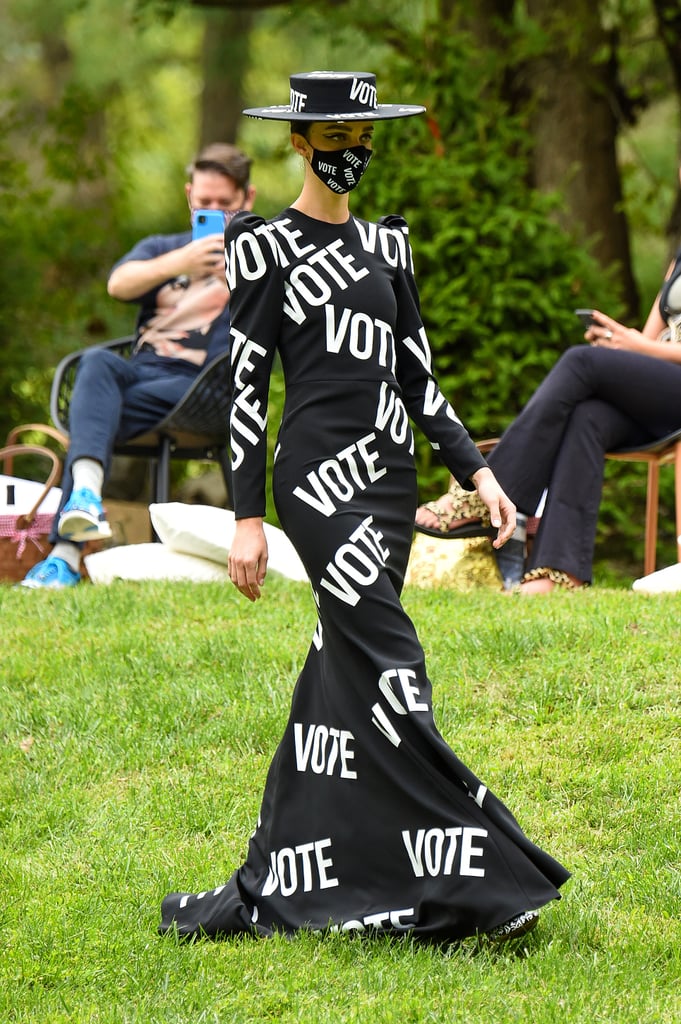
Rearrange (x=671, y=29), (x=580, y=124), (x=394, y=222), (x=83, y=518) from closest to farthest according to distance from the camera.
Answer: (x=394, y=222), (x=83, y=518), (x=671, y=29), (x=580, y=124)

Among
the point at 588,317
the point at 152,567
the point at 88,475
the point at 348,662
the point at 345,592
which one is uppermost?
the point at 588,317

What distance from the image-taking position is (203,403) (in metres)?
6.15

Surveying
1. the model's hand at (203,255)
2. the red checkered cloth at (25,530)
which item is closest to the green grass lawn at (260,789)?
the red checkered cloth at (25,530)

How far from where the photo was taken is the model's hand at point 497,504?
3068mm

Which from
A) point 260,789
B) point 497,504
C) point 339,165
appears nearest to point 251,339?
point 339,165

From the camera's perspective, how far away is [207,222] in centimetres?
615

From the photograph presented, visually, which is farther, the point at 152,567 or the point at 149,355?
the point at 149,355

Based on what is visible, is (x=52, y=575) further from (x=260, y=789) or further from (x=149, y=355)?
(x=260, y=789)

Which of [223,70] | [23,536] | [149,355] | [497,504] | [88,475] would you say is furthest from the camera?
[223,70]

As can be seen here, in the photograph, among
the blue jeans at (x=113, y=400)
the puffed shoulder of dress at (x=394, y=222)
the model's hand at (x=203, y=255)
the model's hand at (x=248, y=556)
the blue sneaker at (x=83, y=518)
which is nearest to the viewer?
the model's hand at (x=248, y=556)

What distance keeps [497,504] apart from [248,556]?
552 millimetres

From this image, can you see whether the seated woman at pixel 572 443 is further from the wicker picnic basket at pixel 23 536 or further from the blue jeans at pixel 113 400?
the wicker picnic basket at pixel 23 536

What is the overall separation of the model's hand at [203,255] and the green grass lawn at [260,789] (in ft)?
4.85

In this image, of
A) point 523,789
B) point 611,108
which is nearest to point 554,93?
point 611,108
